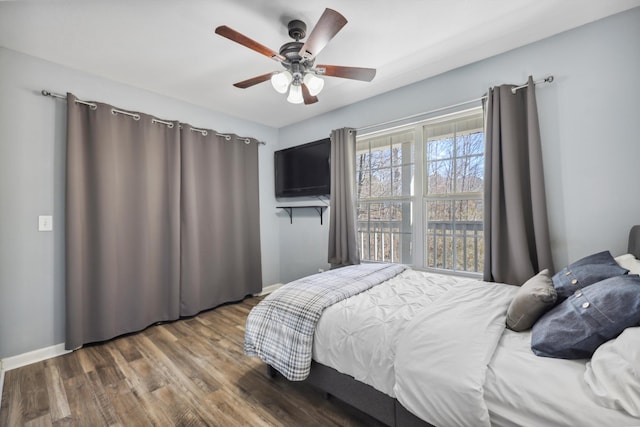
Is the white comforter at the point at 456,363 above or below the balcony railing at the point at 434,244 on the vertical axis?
below

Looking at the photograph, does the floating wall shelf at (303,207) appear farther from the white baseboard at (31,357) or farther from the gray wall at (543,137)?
the white baseboard at (31,357)

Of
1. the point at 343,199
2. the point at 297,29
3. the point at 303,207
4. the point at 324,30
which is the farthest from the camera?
the point at 303,207

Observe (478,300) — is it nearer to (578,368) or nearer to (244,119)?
(578,368)

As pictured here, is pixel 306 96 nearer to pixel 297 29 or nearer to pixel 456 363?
pixel 297 29

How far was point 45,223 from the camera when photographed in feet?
7.55

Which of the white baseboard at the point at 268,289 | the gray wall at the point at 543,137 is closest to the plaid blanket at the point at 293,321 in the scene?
the gray wall at the point at 543,137

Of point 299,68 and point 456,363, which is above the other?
point 299,68

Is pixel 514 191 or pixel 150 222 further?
pixel 150 222

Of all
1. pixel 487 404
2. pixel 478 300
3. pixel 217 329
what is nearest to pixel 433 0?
pixel 478 300

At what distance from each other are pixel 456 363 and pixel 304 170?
118 inches

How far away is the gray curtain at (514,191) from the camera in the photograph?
2039 millimetres

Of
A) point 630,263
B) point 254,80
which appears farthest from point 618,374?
point 254,80

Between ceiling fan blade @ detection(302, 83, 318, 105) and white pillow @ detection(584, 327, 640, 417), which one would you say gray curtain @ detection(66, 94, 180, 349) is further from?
white pillow @ detection(584, 327, 640, 417)

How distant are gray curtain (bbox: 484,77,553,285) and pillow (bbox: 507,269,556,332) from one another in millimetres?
787
